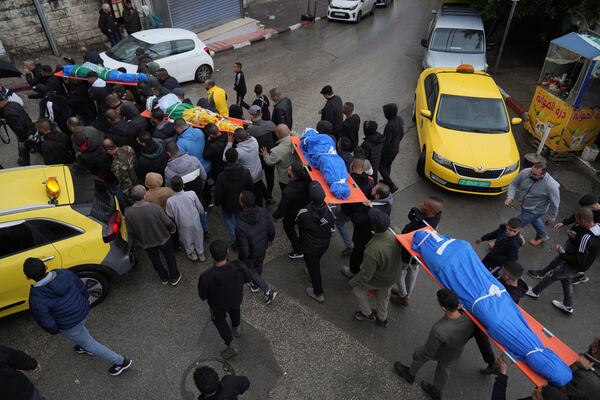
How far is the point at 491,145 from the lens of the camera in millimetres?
7691

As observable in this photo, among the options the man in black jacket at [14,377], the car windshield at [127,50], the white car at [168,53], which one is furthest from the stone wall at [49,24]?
→ the man in black jacket at [14,377]

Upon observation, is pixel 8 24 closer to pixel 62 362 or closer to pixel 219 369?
pixel 62 362

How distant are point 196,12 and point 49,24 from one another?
15.5 feet

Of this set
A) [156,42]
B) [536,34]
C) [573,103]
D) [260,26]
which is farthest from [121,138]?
[536,34]

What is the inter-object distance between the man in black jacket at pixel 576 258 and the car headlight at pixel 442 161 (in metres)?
2.50

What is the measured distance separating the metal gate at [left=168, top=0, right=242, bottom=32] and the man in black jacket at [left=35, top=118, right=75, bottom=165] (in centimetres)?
904

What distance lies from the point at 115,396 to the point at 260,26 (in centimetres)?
1507

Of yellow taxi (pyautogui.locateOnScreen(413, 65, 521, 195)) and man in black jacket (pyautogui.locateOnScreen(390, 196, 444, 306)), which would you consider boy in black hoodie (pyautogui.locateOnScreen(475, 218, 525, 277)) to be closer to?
man in black jacket (pyautogui.locateOnScreen(390, 196, 444, 306))

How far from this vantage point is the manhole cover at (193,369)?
4.57 meters

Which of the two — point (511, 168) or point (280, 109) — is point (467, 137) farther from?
point (280, 109)

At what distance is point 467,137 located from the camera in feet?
25.8

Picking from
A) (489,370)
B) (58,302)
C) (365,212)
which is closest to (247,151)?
(365,212)

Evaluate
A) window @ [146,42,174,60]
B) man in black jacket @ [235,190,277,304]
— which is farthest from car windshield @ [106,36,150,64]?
man in black jacket @ [235,190,277,304]

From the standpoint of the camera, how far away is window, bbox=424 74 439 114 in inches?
343
